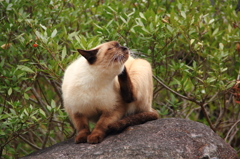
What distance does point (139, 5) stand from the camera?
6133mm

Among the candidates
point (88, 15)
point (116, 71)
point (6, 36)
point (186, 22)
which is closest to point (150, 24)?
point (186, 22)

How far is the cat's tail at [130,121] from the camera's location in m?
4.04

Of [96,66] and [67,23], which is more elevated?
[67,23]

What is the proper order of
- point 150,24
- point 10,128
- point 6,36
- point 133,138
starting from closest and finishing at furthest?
point 133,138 → point 10,128 → point 150,24 → point 6,36

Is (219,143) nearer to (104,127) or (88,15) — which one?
(104,127)

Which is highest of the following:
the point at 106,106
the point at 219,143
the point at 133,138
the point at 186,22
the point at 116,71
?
the point at 186,22

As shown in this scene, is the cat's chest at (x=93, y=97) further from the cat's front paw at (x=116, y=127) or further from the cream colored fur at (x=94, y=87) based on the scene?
the cat's front paw at (x=116, y=127)

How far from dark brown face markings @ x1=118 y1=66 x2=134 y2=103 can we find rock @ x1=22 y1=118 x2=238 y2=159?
14.8 inches

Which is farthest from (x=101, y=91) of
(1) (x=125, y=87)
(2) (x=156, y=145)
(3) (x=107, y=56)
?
(2) (x=156, y=145)

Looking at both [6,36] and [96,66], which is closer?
[96,66]

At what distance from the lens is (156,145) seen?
3736mm

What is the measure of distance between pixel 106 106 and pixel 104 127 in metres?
0.25

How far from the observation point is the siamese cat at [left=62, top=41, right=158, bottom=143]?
3969 mm

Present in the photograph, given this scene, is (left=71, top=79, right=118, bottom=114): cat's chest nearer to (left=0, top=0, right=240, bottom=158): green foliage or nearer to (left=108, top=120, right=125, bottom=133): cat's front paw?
(left=108, top=120, right=125, bottom=133): cat's front paw
